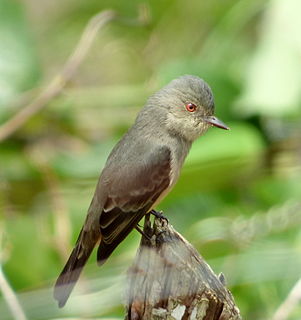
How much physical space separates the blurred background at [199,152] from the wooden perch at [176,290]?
1.85m

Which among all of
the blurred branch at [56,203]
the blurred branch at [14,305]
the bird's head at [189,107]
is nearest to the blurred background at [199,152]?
the blurred branch at [56,203]

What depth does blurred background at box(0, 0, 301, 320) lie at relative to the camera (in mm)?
5984

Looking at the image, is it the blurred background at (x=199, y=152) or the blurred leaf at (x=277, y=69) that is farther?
the blurred leaf at (x=277, y=69)

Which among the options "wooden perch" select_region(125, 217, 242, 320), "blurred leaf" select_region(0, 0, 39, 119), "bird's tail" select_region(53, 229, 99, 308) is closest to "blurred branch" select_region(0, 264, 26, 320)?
"bird's tail" select_region(53, 229, 99, 308)

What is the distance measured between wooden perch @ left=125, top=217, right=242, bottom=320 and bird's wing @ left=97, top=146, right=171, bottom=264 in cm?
74

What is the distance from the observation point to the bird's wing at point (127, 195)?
427 centimetres

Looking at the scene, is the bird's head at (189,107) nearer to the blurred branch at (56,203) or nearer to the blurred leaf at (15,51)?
the blurred branch at (56,203)

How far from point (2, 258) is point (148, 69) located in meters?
3.05

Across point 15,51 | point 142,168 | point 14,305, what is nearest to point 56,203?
point 15,51

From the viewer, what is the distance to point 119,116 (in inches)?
283

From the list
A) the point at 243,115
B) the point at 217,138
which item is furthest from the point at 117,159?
the point at 243,115

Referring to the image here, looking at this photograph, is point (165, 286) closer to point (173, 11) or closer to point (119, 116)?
point (119, 116)

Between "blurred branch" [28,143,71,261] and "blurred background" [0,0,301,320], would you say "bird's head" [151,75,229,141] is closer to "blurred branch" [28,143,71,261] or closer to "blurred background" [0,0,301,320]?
"blurred background" [0,0,301,320]

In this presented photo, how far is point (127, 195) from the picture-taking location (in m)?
4.34
